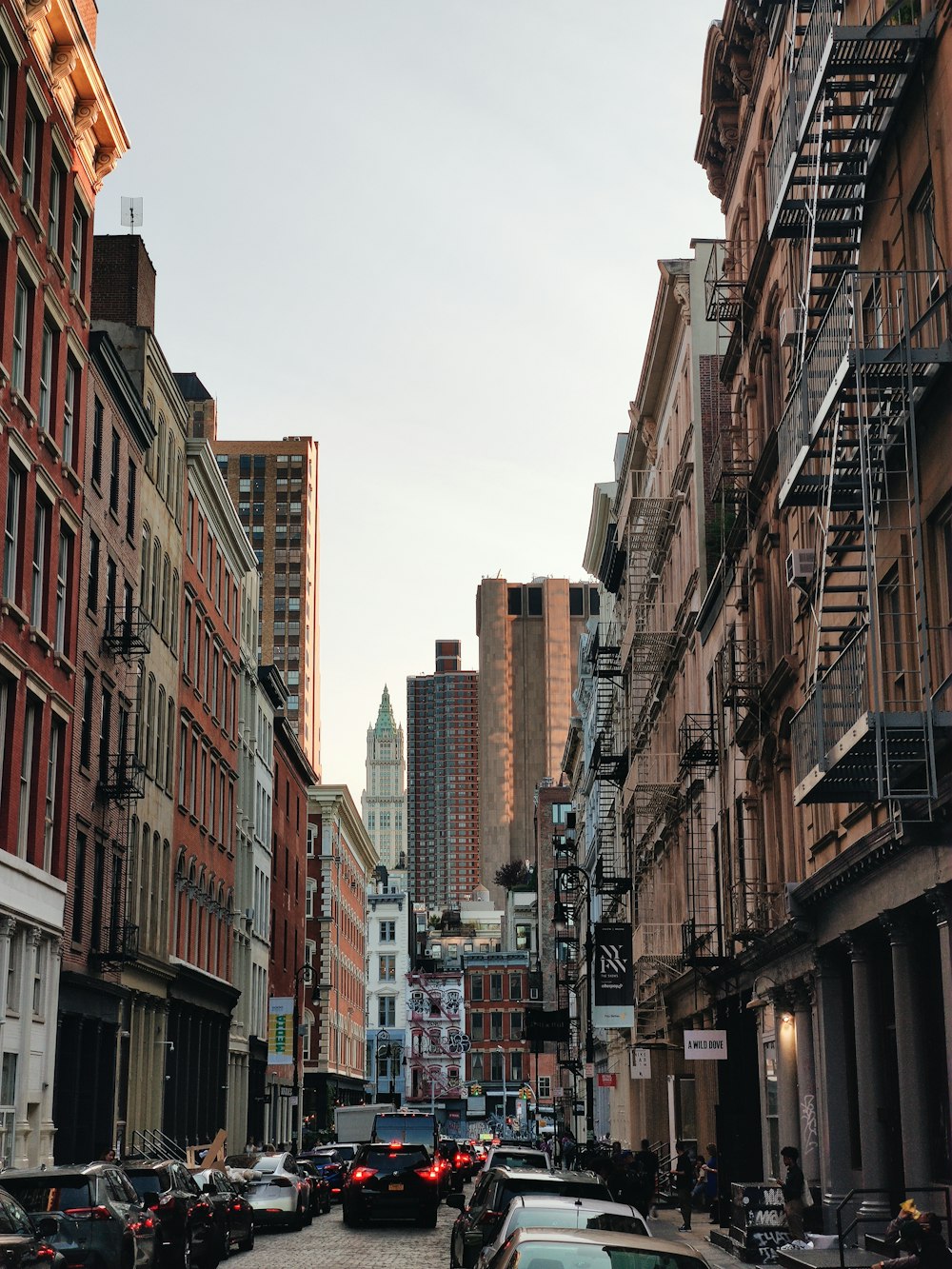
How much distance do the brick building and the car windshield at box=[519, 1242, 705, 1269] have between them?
27.4 meters

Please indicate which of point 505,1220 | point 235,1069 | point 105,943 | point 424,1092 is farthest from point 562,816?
point 505,1220

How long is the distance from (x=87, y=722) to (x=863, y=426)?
2645 centimetres

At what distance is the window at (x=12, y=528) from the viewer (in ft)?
105

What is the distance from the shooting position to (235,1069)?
68000 millimetres

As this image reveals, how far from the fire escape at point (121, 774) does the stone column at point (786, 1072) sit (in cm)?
1712

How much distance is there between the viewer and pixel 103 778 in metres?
42.6

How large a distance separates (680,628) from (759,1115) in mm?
15636

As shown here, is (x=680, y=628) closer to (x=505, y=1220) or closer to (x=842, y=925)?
(x=842, y=925)

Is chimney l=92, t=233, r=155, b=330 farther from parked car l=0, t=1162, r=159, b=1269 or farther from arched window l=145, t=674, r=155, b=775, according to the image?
parked car l=0, t=1162, r=159, b=1269

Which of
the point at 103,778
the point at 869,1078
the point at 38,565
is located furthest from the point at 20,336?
the point at 869,1078

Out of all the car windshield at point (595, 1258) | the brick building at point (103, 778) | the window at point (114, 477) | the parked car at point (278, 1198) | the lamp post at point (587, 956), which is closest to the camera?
the car windshield at point (595, 1258)

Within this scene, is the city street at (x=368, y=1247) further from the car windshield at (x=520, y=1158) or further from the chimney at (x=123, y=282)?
the chimney at (x=123, y=282)

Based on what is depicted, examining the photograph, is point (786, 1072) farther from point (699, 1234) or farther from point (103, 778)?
point (103, 778)

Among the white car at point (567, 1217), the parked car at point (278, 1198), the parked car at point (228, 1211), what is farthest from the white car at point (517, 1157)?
the white car at point (567, 1217)
